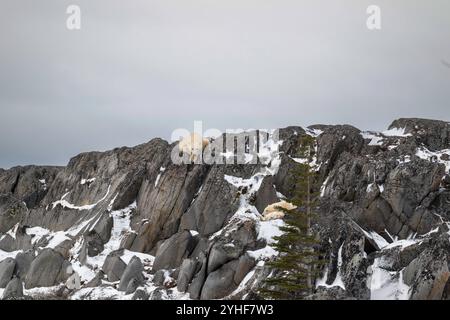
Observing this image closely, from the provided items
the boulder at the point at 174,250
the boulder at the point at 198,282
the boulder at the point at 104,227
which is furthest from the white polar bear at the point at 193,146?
the boulder at the point at 198,282

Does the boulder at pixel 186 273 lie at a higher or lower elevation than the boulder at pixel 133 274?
higher

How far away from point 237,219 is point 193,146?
57.4 ft

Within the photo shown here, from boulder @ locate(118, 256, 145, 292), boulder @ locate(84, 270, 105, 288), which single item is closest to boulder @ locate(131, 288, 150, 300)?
boulder @ locate(118, 256, 145, 292)

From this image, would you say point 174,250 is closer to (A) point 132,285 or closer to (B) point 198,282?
(A) point 132,285

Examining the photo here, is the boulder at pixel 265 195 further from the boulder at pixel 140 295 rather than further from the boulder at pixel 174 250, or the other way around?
the boulder at pixel 140 295

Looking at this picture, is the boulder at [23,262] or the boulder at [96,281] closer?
the boulder at [96,281]

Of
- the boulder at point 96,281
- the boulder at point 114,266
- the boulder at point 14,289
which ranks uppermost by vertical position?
the boulder at point 114,266

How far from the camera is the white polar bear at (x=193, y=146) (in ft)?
260

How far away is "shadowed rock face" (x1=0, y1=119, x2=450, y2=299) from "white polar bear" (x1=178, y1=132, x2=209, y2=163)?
217cm

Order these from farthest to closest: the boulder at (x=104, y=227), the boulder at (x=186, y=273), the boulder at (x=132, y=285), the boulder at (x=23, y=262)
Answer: the boulder at (x=104, y=227)
the boulder at (x=23, y=262)
the boulder at (x=132, y=285)
the boulder at (x=186, y=273)

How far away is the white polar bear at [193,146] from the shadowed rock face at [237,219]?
2175 millimetres

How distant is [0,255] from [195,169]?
2907 cm
